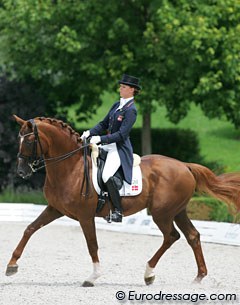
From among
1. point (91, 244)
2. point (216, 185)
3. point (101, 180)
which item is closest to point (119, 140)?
point (101, 180)

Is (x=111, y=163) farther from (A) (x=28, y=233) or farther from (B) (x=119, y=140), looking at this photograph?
(A) (x=28, y=233)

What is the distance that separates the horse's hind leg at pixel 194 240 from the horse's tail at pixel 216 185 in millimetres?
525

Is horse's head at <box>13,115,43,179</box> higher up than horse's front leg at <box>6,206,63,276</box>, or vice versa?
horse's head at <box>13,115,43,179</box>

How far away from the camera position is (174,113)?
20.4m

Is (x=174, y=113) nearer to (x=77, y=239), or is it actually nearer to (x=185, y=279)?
(x=77, y=239)

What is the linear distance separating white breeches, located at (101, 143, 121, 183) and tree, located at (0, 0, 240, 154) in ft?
27.6

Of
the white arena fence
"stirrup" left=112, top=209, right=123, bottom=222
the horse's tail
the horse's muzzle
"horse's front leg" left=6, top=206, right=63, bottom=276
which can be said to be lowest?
the white arena fence

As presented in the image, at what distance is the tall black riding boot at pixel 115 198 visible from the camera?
971cm

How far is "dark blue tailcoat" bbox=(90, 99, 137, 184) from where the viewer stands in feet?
31.7

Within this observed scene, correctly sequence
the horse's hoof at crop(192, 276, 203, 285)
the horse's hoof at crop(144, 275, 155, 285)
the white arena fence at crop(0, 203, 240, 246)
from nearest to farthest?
the horse's hoof at crop(144, 275, 155, 285), the horse's hoof at crop(192, 276, 203, 285), the white arena fence at crop(0, 203, 240, 246)

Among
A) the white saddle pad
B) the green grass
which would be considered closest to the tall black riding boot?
the white saddle pad

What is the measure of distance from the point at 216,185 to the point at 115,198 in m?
1.56

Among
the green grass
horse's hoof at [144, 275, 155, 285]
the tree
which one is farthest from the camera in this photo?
the green grass

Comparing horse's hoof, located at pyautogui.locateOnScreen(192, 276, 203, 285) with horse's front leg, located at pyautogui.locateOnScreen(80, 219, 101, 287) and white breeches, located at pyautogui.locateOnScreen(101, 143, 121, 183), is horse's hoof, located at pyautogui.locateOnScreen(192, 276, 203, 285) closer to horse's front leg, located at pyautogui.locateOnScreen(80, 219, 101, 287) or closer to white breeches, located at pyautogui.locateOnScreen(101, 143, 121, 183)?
horse's front leg, located at pyautogui.locateOnScreen(80, 219, 101, 287)
